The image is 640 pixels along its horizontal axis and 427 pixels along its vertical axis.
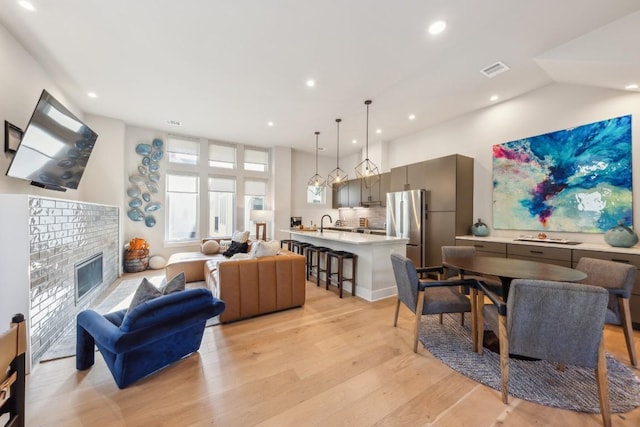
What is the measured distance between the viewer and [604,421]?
54.9 inches

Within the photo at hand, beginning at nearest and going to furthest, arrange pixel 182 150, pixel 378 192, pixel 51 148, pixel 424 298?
pixel 424 298, pixel 51 148, pixel 182 150, pixel 378 192

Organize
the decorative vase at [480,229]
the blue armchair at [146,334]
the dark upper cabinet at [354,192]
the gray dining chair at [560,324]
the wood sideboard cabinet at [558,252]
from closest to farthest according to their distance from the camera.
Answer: the gray dining chair at [560,324] → the blue armchair at [146,334] → the wood sideboard cabinet at [558,252] → the decorative vase at [480,229] → the dark upper cabinet at [354,192]

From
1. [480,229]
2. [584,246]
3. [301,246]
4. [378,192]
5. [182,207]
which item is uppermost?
[378,192]

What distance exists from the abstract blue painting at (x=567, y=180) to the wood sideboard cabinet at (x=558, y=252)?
1.52ft

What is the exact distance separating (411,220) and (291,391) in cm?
389

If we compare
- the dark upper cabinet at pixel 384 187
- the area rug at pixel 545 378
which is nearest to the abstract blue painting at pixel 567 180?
the area rug at pixel 545 378

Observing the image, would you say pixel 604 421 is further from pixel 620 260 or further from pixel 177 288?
pixel 177 288

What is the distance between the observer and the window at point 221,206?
6.20m

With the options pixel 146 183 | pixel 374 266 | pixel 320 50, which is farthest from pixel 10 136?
pixel 374 266

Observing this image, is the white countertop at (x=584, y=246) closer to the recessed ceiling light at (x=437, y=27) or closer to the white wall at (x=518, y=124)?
the white wall at (x=518, y=124)

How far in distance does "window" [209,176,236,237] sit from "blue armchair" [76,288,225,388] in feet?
14.4

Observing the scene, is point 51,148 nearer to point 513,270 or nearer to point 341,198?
point 513,270

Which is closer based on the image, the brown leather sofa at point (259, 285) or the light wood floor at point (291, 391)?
the light wood floor at point (291, 391)

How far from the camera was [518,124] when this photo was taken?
3.82 m
